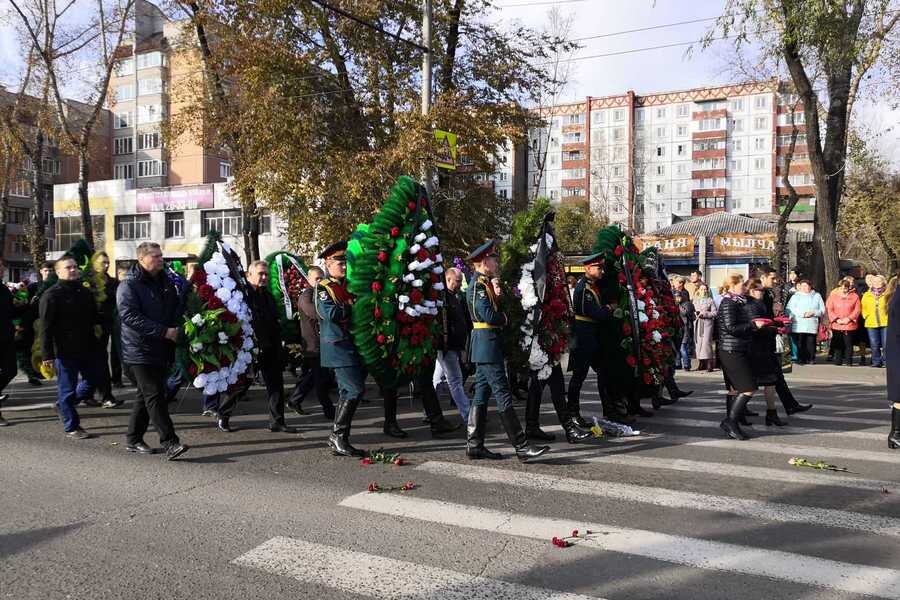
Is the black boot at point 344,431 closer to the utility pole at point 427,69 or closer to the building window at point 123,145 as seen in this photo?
the utility pole at point 427,69

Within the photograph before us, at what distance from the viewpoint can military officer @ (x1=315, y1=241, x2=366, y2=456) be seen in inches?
274

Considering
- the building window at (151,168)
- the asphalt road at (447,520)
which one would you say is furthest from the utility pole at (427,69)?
the building window at (151,168)

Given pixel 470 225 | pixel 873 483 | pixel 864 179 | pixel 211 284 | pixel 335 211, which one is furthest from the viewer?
pixel 864 179

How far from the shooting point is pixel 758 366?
26.8 feet

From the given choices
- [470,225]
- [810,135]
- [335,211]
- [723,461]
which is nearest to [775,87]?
[810,135]

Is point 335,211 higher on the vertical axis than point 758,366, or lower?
higher

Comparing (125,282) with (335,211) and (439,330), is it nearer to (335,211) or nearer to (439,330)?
(439,330)

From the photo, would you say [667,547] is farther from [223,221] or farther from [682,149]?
[682,149]

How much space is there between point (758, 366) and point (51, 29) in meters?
27.3

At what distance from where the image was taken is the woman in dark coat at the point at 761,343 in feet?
26.2

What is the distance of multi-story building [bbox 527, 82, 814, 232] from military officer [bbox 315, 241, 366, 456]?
197 feet

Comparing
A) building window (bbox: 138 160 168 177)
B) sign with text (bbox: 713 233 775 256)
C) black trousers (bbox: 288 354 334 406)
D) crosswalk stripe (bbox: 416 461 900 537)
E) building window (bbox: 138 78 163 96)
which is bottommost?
crosswalk stripe (bbox: 416 461 900 537)

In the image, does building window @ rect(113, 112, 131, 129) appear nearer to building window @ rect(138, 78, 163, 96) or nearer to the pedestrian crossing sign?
building window @ rect(138, 78, 163, 96)

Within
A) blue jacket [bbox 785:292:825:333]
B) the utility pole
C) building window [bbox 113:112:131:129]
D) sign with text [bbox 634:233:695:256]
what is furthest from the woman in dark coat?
building window [bbox 113:112:131:129]
